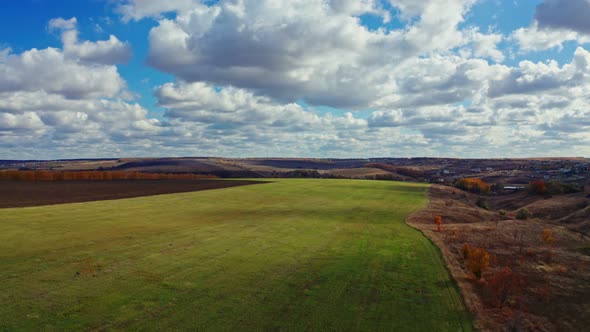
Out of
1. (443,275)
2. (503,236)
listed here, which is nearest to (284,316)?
(443,275)

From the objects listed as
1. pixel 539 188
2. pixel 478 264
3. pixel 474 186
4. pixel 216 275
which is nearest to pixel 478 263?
pixel 478 264

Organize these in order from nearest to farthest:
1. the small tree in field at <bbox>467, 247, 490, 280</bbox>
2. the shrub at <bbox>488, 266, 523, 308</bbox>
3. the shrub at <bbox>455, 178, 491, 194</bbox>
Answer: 1. the shrub at <bbox>488, 266, 523, 308</bbox>
2. the small tree in field at <bbox>467, 247, 490, 280</bbox>
3. the shrub at <bbox>455, 178, 491, 194</bbox>

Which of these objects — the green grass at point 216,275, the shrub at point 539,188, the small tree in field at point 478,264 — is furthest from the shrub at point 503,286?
the shrub at point 539,188

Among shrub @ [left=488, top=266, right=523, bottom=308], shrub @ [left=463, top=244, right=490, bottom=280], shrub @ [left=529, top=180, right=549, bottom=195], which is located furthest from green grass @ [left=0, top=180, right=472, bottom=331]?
shrub @ [left=529, top=180, right=549, bottom=195]

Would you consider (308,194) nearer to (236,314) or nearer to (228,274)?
(228,274)

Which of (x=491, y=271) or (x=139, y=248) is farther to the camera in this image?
(x=139, y=248)

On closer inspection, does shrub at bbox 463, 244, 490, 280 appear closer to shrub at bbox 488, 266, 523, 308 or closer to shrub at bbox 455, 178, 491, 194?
shrub at bbox 488, 266, 523, 308

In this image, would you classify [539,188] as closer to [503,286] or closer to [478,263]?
[478,263]

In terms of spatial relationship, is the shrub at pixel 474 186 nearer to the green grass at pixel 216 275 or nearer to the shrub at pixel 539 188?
the shrub at pixel 539 188
